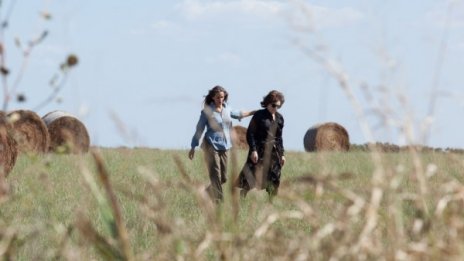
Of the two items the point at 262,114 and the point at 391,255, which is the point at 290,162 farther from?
the point at 391,255

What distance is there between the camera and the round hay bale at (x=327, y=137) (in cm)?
3038

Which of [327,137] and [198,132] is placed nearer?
[198,132]

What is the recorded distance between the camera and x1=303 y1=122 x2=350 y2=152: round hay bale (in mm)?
30375

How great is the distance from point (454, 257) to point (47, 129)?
23.3 meters

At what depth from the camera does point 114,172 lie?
20219 millimetres

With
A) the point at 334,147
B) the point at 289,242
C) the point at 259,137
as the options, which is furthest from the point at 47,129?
the point at 289,242

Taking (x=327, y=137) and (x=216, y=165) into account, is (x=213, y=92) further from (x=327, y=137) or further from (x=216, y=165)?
(x=327, y=137)

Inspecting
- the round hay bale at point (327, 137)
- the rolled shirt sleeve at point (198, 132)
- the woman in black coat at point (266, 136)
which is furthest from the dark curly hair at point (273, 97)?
the round hay bale at point (327, 137)

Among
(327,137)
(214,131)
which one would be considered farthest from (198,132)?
(327,137)

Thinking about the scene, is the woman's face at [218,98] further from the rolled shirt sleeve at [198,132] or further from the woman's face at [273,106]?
the woman's face at [273,106]

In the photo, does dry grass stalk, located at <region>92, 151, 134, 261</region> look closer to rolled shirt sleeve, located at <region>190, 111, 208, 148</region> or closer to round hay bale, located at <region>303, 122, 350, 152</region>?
rolled shirt sleeve, located at <region>190, 111, 208, 148</region>

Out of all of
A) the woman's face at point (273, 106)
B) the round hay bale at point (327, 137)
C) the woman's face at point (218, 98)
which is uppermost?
the woman's face at point (218, 98)

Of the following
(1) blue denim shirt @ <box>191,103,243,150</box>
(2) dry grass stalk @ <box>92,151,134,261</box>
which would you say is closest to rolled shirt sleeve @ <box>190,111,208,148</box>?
(1) blue denim shirt @ <box>191,103,243,150</box>

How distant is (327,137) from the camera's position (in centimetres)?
3078
